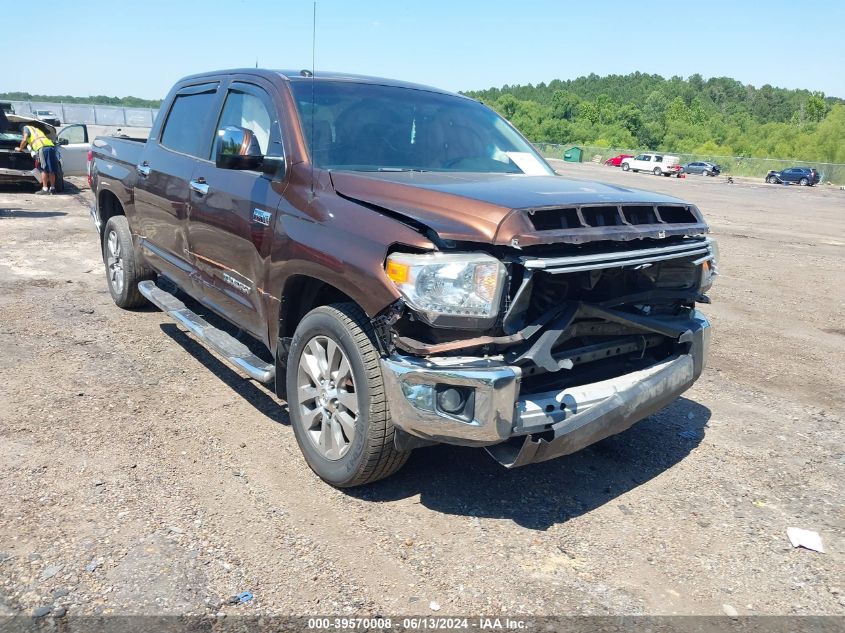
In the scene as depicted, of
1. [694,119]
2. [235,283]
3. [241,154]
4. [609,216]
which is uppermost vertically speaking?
[694,119]

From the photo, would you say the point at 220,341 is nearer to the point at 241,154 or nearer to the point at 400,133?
the point at 241,154

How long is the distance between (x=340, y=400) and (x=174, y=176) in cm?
260

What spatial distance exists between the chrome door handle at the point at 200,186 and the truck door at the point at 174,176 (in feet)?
0.37

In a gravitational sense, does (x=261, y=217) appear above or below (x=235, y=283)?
above

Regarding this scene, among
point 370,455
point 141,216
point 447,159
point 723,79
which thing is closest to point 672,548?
point 370,455

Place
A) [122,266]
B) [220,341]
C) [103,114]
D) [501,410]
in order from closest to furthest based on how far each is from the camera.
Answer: [501,410]
[220,341]
[122,266]
[103,114]

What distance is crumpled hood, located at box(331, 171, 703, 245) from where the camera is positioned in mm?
2949

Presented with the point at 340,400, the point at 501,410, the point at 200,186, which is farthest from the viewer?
the point at 200,186

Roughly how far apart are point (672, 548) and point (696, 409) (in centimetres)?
192

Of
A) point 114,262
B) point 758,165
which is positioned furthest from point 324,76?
point 758,165

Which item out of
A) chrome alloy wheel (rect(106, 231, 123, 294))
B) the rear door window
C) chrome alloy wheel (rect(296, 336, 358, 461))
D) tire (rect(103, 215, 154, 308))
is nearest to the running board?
chrome alloy wheel (rect(296, 336, 358, 461))

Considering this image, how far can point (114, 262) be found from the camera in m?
6.79

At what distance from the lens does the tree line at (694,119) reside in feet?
261

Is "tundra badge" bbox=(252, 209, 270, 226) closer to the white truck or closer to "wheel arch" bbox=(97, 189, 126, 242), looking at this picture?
"wheel arch" bbox=(97, 189, 126, 242)
